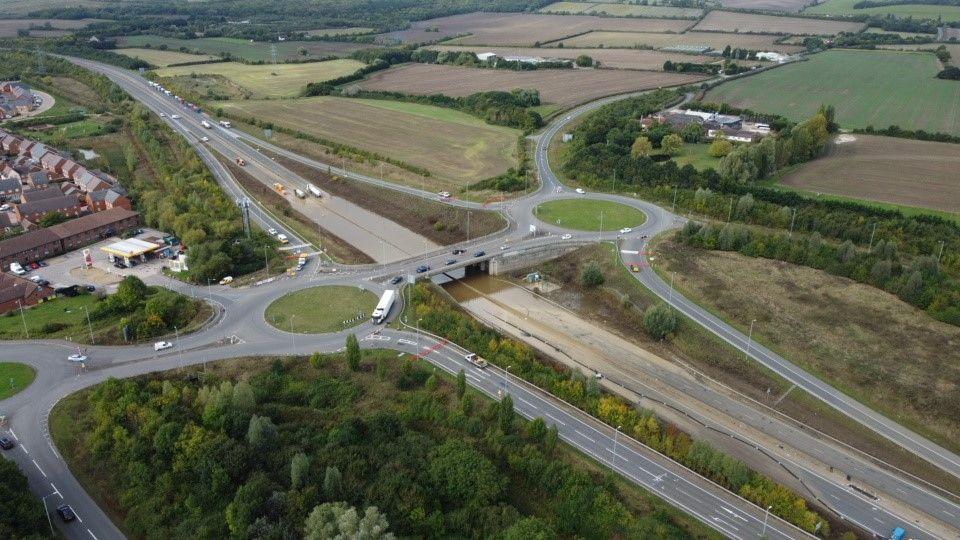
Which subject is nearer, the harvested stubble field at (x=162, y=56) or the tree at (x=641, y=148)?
the tree at (x=641, y=148)

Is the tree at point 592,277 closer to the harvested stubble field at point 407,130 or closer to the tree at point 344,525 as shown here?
the harvested stubble field at point 407,130

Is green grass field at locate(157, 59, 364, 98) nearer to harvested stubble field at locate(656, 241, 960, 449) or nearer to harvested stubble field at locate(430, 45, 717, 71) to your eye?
harvested stubble field at locate(430, 45, 717, 71)

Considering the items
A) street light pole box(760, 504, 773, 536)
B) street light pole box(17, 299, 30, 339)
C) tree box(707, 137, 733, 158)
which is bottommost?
street light pole box(760, 504, 773, 536)

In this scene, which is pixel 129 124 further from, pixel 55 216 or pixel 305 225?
pixel 305 225

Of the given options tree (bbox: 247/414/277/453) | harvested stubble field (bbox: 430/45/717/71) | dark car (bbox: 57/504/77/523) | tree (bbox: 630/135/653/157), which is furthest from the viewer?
harvested stubble field (bbox: 430/45/717/71)

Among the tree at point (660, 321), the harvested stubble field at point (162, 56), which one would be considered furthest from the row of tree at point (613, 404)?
the harvested stubble field at point (162, 56)

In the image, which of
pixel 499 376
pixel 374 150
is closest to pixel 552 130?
pixel 374 150

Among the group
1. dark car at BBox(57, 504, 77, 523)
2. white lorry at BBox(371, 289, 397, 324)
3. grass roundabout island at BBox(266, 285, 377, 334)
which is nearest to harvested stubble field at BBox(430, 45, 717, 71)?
Answer: white lorry at BBox(371, 289, 397, 324)
